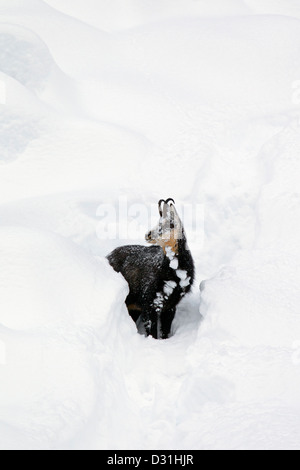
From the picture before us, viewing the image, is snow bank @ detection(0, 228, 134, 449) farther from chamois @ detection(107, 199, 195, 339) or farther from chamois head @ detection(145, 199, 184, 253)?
chamois head @ detection(145, 199, 184, 253)

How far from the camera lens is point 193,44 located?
9508 millimetres

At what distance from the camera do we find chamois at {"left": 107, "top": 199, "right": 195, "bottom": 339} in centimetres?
418

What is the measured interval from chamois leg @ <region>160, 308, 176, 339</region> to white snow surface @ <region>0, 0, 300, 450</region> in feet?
0.34

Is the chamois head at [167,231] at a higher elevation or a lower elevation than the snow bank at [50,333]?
higher

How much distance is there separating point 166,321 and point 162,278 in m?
0.38

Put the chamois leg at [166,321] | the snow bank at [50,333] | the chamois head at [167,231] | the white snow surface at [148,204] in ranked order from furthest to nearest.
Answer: the chamois leg at [166,321], the chamois head at [167,231], the white snow surface at [148,204], the snow bank at [50,333]

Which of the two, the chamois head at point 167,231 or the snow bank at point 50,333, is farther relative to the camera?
the chamois head at point 167,231

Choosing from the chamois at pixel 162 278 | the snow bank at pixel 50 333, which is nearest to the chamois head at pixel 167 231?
the chamois at pixel 162 278

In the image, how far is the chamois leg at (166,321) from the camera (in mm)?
4293

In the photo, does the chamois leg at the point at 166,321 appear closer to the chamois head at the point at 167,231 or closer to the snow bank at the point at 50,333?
the snow bank at the point at 50,333

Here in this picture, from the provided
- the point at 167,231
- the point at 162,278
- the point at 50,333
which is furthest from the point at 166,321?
the point at 50,333

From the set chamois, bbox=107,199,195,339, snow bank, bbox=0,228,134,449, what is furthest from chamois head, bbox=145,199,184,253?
snow bank, bbox=0,228,134,449
